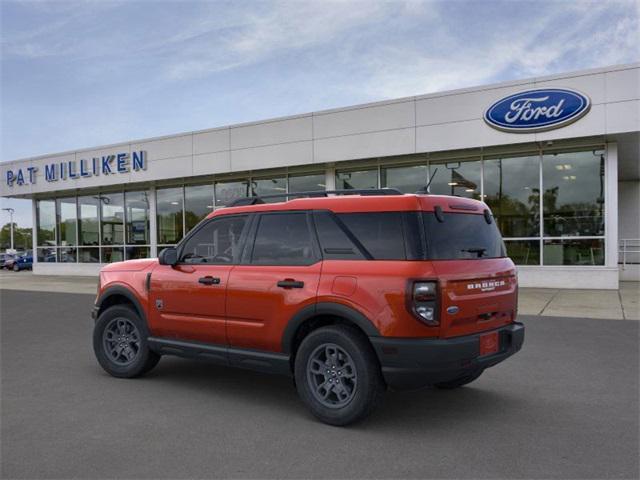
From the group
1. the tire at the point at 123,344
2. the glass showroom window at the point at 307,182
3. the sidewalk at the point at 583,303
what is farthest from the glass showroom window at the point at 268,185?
the tire at the point at 123,344

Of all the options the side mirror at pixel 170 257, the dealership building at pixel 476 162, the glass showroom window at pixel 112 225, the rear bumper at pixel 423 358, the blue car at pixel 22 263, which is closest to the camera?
the rear bumper at pixel 423 358

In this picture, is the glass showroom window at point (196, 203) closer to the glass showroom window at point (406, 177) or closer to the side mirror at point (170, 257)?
the glass showroom window at point (406, 177)

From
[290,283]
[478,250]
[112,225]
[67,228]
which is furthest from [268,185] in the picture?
[478,250]

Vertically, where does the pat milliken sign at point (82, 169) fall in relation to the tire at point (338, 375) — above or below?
above

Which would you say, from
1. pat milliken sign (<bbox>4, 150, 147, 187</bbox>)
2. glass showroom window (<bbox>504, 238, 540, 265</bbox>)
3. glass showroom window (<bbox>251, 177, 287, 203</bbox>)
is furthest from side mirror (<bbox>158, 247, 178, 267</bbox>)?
pat milliken sign (<bbox>4, 150, 147, 187</bbox>)

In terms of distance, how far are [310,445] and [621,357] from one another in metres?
4.72

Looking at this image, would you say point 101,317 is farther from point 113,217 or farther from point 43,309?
point 113,217

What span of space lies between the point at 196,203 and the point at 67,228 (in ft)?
28.0

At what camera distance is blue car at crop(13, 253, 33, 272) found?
116 ft

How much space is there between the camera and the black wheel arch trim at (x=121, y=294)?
5.76 meters

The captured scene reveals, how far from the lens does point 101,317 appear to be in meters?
6.12

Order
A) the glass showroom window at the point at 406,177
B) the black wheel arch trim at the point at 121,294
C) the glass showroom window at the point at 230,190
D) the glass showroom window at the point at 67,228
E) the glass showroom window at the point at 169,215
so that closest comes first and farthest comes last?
the black wheel arch trim at the point at 121,294
the glass showroom window at the point at 406,177
the glass showroom window at the point at 230,190
the glass showroom window at the point at 169,215
the glass showroom window at the point at 67,228

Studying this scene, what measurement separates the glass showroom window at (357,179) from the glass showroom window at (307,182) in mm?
651

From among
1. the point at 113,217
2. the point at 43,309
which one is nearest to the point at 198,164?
the point at 113,217
